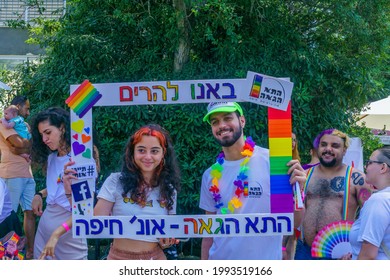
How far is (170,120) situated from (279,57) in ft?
4.85

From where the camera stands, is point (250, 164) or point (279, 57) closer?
point (250, 164)

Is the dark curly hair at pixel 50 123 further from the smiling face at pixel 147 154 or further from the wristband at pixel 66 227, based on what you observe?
the smiling face at pixel 147 154

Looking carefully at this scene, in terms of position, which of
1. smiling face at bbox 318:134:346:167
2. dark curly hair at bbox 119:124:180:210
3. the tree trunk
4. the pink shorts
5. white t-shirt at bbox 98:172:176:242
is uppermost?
the tree trunk

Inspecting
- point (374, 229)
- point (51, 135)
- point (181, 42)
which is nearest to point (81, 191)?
point (51, 135)

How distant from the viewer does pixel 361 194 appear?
449 cm

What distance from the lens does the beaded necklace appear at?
3555 mm

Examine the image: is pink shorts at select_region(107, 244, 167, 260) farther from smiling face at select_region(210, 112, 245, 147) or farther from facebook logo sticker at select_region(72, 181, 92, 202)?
smiling face at select_region(210, 112, 245, 147)

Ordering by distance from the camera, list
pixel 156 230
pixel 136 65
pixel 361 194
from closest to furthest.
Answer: pixel 156 230
pixel 361 194
pixel 136 65

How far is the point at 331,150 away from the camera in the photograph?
465 cm

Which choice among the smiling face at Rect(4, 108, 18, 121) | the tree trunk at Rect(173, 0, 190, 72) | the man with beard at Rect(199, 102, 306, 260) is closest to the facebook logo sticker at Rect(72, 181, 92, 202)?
the man with beard at Rect(199, 102, 306, 260)

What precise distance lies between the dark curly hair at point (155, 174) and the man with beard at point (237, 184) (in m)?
0.22

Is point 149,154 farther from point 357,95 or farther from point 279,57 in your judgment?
point 357,95

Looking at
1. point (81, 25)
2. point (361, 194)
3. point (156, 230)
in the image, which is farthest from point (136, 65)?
point (156, 230)

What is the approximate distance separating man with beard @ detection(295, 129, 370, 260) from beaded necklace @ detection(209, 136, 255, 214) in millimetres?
1138
